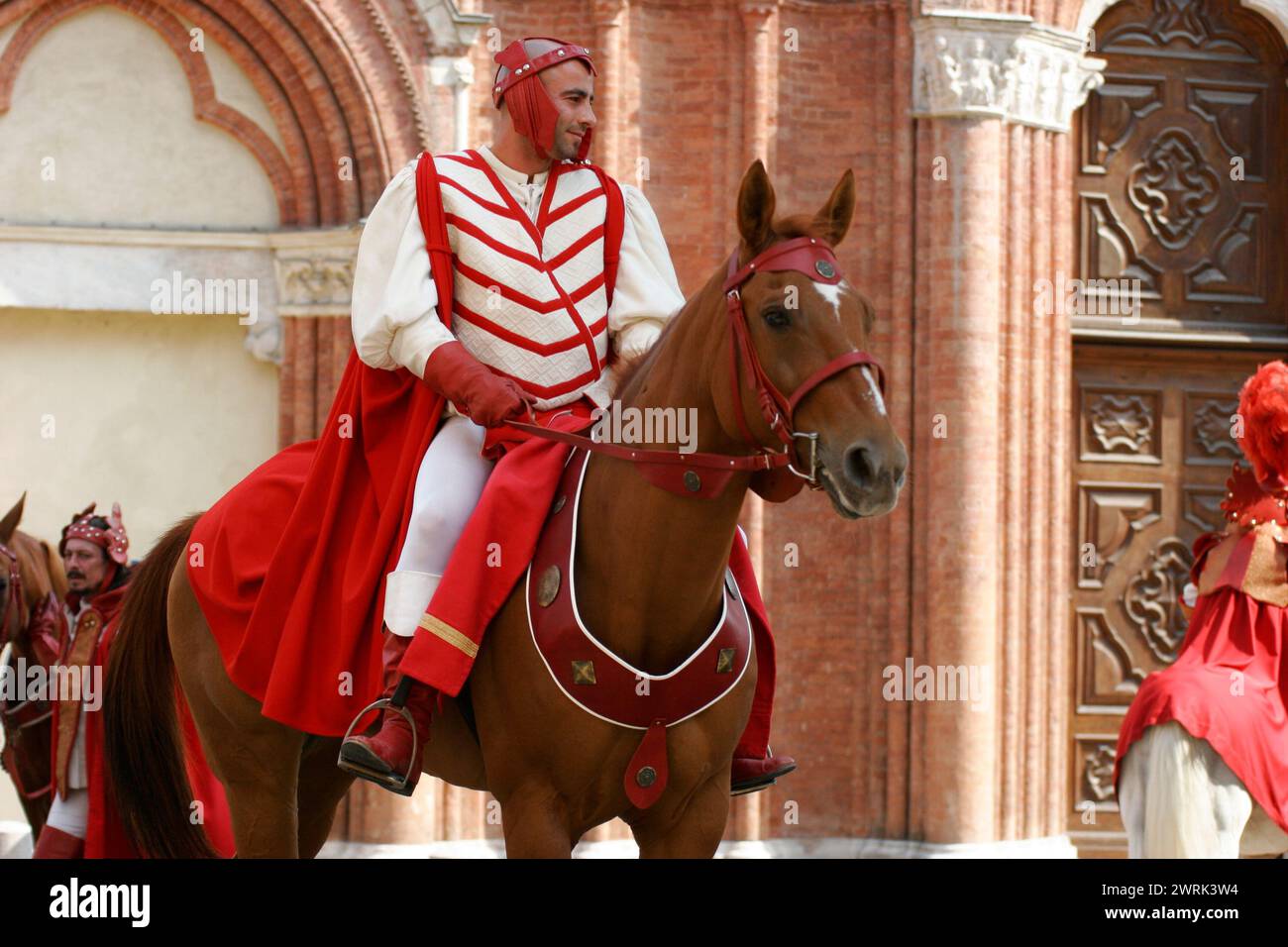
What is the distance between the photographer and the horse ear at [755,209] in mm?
4277

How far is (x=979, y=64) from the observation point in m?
10.9

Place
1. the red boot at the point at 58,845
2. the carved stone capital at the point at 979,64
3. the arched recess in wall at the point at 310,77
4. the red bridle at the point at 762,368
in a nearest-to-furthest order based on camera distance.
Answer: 1. the red bridle at the point at 762,368
2. the red boot at the point at 58,845
3. the arched recess in wall at the point at 310,77
4. the carved stone capital at the point at 979,64

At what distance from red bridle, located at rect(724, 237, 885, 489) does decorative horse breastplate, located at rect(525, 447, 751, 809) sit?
0.54 meters

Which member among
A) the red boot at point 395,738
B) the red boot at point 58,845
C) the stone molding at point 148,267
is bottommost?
the red boot at point 58,845

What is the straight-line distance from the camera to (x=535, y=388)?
5.02 meters

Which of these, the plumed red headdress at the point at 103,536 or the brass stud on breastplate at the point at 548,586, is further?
the plumed red headdress at the point at 103,536

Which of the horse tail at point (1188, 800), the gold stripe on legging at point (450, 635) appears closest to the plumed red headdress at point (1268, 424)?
the horse tail at point (1188, 800)

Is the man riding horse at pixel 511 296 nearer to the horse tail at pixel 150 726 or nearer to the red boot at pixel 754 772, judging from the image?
the red boot at pixel 754 772

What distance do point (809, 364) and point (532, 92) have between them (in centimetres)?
137

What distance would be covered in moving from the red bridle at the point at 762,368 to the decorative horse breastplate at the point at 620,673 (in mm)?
541

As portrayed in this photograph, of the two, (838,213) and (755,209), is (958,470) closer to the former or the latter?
(838,213)

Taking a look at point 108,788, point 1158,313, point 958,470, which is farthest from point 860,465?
point 1158,313

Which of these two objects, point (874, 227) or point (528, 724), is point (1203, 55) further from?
point (528, 724)
